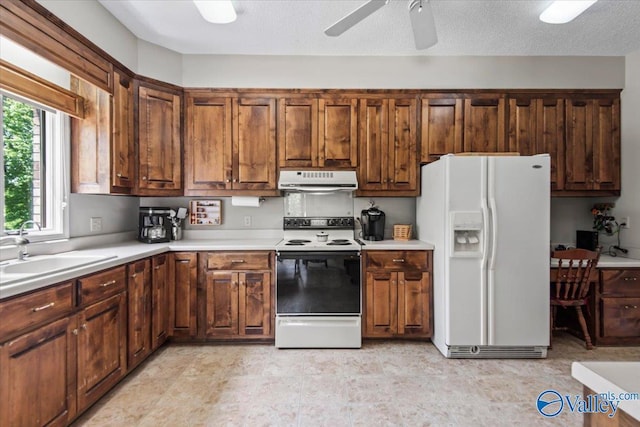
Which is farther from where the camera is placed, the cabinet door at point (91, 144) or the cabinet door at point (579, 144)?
the cabinet door at point (579, 144)

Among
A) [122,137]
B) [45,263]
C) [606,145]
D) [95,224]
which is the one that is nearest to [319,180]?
[122,137]

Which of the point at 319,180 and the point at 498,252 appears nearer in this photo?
the point at 498,252

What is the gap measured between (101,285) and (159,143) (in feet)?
4.84

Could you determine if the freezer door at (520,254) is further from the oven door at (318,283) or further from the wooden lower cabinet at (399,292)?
the oven door at (318,283)

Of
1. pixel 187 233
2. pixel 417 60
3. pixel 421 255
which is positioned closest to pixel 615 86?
pixel 417 60

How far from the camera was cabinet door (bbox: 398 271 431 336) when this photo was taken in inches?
113

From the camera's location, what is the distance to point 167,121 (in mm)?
2992

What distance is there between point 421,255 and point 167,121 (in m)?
2.66

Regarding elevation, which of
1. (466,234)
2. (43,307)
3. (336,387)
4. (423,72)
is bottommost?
(336,387)

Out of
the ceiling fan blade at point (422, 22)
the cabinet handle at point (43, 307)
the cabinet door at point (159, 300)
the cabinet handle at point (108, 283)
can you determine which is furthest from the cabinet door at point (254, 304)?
the ceiling fan blade at point (422, 22)

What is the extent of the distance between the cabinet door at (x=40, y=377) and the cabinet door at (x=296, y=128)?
2.11 meters

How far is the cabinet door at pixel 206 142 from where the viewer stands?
10.2 feet

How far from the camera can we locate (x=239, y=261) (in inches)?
112

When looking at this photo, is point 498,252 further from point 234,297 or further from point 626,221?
point 234,297
